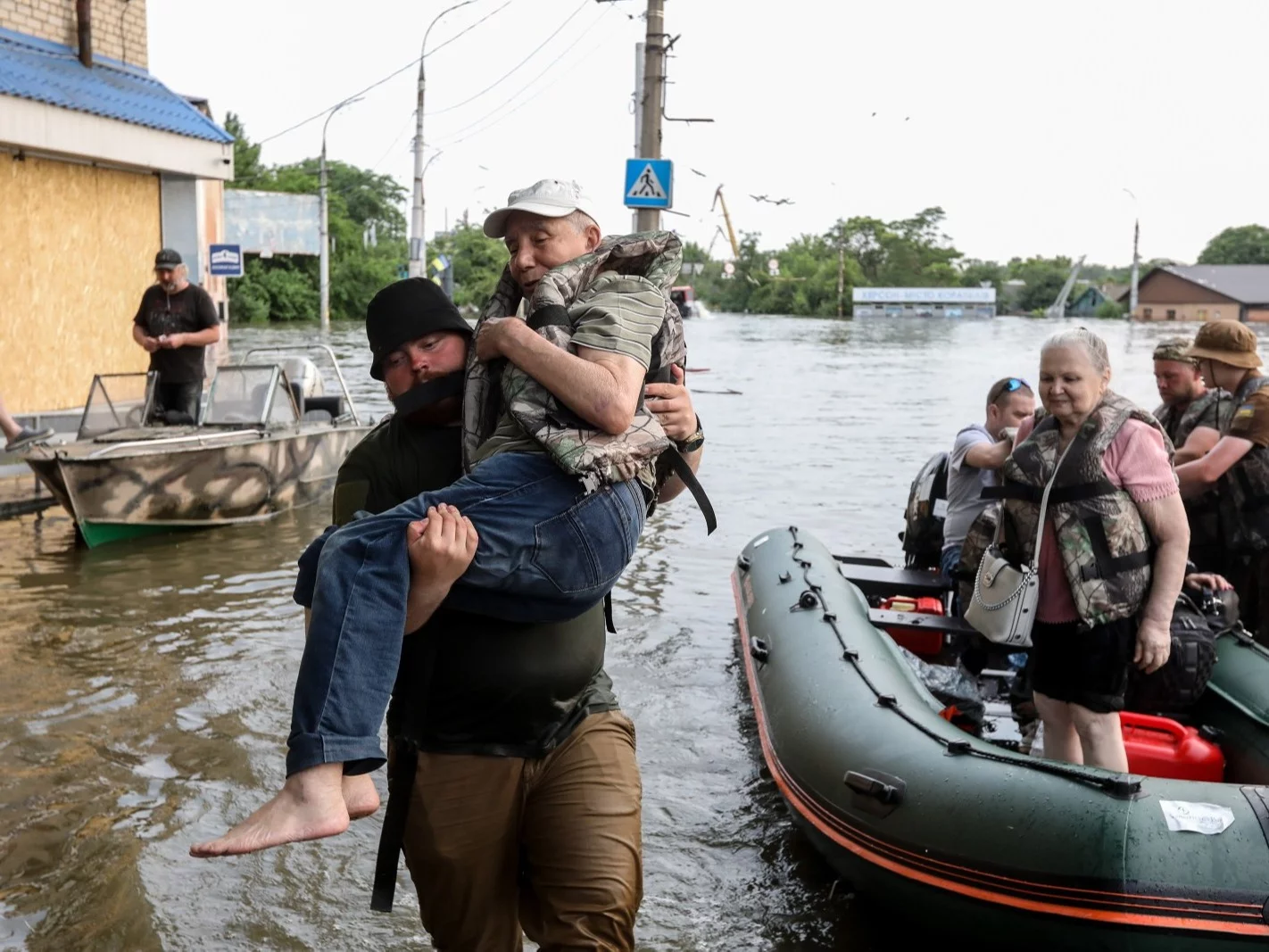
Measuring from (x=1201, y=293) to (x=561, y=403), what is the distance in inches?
4109

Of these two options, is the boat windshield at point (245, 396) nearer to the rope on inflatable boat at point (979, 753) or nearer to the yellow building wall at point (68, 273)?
the yellow building wall at point (68, 273)

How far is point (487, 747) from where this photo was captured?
287cm

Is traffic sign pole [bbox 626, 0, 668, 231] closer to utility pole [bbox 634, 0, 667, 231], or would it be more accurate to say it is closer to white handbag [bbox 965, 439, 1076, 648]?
utility pole [bbox 634, 0, 667, 231]

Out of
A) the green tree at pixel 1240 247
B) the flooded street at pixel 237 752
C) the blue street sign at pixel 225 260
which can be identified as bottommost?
the flooded street at pixel 237 752

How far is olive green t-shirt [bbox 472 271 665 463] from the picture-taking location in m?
2.75

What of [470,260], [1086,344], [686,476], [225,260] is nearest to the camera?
[686,476]

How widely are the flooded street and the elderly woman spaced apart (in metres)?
1.15

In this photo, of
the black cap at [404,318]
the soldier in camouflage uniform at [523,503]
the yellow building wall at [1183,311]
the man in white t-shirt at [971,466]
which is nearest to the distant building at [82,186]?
the man in white t-shirt at [971,466]

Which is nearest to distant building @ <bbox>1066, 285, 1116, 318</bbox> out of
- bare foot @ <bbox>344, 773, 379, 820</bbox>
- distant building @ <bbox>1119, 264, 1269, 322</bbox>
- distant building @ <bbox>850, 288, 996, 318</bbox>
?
distant building @ <bbox>1119, 264, 1269, 322</bbox>

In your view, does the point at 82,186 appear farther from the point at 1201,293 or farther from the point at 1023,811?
the point at 1201,293

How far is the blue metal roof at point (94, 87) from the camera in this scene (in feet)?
48.8

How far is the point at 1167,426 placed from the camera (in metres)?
6.96

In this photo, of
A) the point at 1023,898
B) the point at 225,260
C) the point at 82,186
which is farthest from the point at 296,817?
the point at 225,260

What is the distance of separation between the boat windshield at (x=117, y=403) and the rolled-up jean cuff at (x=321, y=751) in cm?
944
